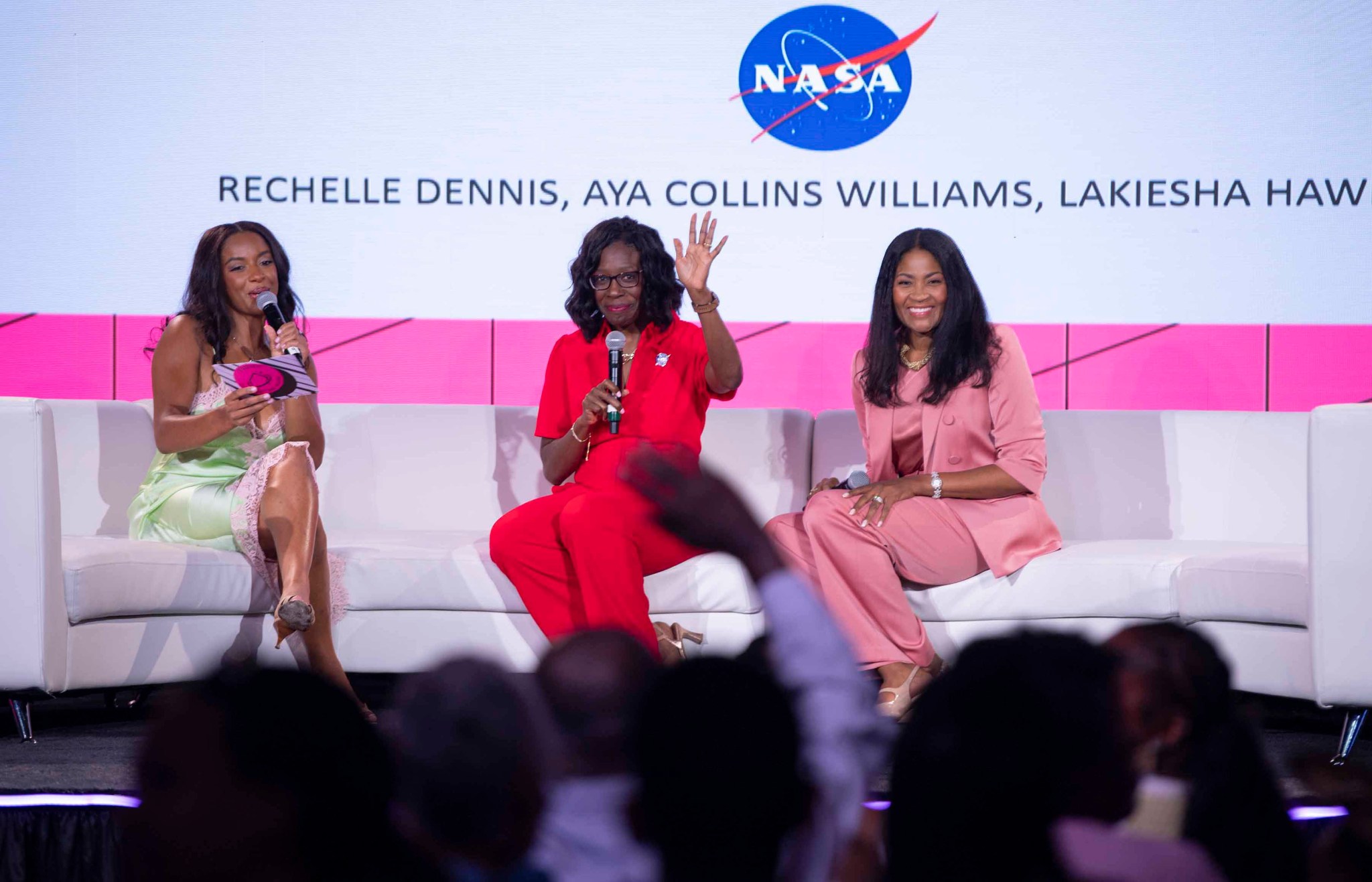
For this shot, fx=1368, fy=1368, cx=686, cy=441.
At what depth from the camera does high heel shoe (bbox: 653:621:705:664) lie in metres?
3.07

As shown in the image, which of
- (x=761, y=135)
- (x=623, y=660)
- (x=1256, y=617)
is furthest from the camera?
(x=761, y=135)

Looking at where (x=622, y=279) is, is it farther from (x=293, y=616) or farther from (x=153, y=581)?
(x=153, y=581)

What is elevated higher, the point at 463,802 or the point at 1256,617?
the point at 463,802

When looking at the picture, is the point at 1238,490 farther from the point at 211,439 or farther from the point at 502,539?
the point at 211,439

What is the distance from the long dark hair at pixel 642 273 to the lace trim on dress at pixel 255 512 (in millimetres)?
777

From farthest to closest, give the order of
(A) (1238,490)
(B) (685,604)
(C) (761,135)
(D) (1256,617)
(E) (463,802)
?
(C) (761,135) → (A) (1238,490) → (B) (685,604) → (D) (1256,617) → (E) (463,802)

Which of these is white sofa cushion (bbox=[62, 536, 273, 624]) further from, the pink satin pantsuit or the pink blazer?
the pink blazer

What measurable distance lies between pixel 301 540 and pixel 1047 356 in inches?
99.4

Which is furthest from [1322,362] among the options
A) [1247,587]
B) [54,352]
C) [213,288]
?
[54,352]

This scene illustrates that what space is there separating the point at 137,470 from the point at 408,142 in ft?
4.58

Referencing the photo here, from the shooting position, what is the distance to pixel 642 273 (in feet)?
11.2

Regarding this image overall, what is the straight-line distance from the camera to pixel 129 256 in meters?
4.48

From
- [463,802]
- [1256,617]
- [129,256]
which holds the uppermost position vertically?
[129,256]

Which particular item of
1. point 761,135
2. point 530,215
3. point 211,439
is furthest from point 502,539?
point 761,135
